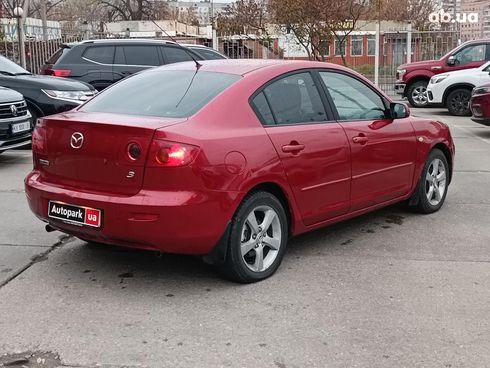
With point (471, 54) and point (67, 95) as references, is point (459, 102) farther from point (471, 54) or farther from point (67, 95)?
point (67, 95)

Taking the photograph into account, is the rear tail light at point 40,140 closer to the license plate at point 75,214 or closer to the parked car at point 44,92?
the license plate at point 75,214

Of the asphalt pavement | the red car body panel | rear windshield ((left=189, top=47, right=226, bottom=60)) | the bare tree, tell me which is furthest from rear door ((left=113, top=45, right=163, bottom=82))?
the bare tree

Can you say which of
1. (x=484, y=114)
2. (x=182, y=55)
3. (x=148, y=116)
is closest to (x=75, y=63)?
(x=182, y=55)

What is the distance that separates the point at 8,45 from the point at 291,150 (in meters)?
21.7

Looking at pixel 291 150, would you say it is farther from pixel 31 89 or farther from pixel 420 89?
pixel 420 89

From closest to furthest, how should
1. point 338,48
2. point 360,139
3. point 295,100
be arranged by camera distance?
point 295,100 → point 360,139 → point 338,48

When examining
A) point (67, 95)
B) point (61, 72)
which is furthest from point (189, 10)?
point (67, 95)

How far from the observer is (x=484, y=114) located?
39.1 ft

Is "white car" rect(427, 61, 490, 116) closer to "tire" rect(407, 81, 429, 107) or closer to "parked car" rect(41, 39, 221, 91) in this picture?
"tire" rect(407, 81, 429, 107)

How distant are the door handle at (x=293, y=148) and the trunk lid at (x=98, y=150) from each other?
819 millimetres

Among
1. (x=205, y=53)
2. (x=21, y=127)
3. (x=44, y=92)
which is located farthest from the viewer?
(x=205, y=53)

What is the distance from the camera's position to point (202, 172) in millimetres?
3959

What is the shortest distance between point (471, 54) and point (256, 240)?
1501 cm

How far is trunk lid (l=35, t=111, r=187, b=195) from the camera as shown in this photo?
4.01 m
